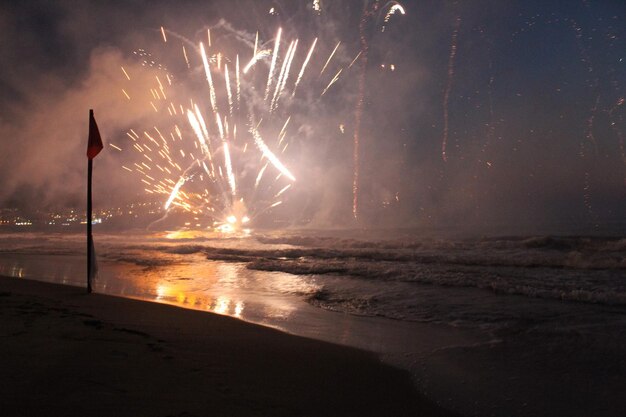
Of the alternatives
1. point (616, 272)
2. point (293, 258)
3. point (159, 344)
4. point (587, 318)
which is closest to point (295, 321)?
point (159, 344)

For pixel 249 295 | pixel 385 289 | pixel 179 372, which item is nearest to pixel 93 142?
pixel 249 295

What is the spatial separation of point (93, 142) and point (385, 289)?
7.09 metres

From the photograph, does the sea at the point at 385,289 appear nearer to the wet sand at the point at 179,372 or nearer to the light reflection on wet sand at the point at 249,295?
the light reflection on wet sand at the point at 249,295

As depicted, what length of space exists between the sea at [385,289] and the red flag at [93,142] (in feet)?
10.0

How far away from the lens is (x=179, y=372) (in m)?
3.73

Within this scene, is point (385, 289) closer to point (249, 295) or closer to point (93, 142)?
point (249, 295)

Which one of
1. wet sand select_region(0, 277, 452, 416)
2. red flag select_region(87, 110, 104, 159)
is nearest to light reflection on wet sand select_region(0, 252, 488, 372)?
wet sand select_region(0, 277, 452, 416)

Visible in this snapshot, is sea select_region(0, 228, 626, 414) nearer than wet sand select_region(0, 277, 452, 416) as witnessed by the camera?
No

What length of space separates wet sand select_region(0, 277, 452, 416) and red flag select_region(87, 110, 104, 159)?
3.26m

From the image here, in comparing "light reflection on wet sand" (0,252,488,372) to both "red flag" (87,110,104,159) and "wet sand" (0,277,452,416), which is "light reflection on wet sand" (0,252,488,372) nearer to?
"wet sand" (0,277,452,416)

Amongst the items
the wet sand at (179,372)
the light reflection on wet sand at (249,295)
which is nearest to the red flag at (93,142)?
the light reflection on wet sand at (249,295)

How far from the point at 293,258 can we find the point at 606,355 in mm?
12346

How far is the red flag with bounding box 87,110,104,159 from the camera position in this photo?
8039mm

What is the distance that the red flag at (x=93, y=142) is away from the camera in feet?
26.4
